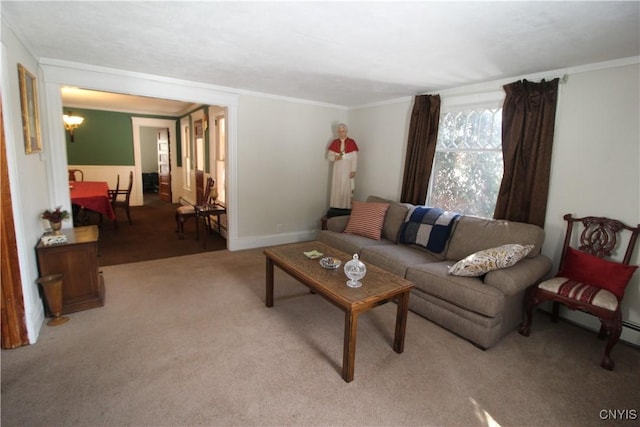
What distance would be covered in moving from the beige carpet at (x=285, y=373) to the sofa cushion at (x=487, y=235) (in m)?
0.76

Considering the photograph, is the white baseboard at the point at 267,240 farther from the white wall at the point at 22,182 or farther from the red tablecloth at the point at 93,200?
the white wall at the point at 22,182

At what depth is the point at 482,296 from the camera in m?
2.32

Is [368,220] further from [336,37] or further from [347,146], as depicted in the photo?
[336,37]

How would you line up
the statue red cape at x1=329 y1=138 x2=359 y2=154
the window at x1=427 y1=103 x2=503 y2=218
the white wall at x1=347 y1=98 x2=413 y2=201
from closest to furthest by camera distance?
the window at x1=427 y1=103 x2=503 y2=218 → the white wall at x1=347 y1=98 x2=413 y2=201 → the statue red cape at x1=329 y1=138 x2=359 y2=154

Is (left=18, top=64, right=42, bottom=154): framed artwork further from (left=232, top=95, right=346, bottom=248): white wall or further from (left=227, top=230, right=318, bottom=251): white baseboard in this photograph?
(left=227, top=230, right=318, bottom=251): white baseboard

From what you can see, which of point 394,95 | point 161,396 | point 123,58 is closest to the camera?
point 161,396

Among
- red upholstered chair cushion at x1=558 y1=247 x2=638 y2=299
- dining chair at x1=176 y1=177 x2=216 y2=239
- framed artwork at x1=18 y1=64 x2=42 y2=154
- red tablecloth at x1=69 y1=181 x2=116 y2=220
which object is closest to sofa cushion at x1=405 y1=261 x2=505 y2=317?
red upholstered chair cushion at x1=558 y1=247 x2=638 y2=299

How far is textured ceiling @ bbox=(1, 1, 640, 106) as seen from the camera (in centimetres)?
181

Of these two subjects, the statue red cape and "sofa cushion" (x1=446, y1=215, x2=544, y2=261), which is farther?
the statue red cape

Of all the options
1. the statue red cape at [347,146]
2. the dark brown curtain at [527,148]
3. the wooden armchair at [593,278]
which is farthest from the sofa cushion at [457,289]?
the statue red cape at [347,146]

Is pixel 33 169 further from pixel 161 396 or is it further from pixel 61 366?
pixel 161 396

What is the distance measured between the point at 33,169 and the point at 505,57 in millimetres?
3892

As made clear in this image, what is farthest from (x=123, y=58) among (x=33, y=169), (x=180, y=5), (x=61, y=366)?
(x=61, y=366)

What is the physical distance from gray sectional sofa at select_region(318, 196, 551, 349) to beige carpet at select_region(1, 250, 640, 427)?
0.48ft
